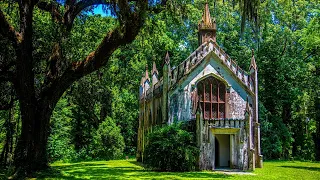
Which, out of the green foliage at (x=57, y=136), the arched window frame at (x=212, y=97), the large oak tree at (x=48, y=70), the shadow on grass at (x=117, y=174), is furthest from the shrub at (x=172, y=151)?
the green foliage at (x=57, y=136)

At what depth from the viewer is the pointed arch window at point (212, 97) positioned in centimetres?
2506

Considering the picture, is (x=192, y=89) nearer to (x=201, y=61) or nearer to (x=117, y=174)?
(x=201, y=61)

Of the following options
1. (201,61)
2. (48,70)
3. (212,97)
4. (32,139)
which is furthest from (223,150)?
(32,139)

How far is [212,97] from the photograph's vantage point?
82.8 feet

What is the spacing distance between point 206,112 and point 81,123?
20469 millimetres

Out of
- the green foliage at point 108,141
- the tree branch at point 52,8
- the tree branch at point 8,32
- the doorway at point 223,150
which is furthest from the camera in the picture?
the green foliage at point 108,141

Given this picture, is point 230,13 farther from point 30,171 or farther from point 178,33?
point 30,171

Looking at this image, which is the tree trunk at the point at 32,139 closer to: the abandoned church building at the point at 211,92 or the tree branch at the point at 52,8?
the tree branch at the point at 52,8

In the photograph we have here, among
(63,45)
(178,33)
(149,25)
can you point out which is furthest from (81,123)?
(149,25)

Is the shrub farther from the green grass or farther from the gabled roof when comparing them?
the gabled roof

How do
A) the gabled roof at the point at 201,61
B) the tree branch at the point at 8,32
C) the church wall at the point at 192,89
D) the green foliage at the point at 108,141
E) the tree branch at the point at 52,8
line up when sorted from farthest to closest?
the green foliage at the point at 108,141
the gabled roof at the point at 201,61
the church wall at the point at 192,89
the tree branch at the point at 52,8
the tree branch at the point at 8,32

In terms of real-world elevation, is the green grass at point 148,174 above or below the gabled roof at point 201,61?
below

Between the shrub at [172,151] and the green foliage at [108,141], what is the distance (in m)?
14.6

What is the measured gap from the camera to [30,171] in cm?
1445
